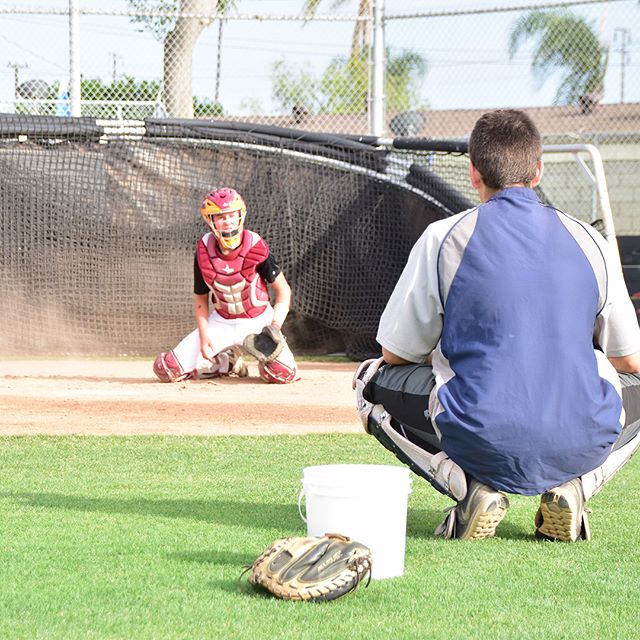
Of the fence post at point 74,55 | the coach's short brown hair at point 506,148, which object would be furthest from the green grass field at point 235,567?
the fence post at point 74,55

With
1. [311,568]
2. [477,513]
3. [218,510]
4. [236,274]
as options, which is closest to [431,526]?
[477,513]

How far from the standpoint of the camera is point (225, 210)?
30.5 ft

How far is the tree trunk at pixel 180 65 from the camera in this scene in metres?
12.7

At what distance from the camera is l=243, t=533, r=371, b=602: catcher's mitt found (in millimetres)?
3209

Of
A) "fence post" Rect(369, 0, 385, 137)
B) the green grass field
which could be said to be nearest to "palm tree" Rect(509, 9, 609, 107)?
"fence post" Rect(369, 0, 385, 137)

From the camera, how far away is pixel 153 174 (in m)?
11.9

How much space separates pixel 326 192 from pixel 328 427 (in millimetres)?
5153

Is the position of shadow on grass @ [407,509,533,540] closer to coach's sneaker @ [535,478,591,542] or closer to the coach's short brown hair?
coach's sneaker @ [535,478,591,542]

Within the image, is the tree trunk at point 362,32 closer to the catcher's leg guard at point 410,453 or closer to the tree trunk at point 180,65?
the tree trunk at point 180,65

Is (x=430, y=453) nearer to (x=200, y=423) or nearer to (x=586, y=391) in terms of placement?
(x=586, y=391)

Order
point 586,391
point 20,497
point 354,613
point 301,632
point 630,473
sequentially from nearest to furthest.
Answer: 1. point 301,632
2. point 354,613
3. point 586,391
4. point 20,497
5. point 630,473

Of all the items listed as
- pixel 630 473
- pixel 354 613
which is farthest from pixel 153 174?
pixel 354 613

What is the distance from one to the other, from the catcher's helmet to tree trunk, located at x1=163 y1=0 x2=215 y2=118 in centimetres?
363

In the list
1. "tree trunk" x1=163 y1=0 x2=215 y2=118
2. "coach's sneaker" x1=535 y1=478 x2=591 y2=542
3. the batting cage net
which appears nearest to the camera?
"coach's sneaker" x1=535 y1=478 x2=591 y2=542
